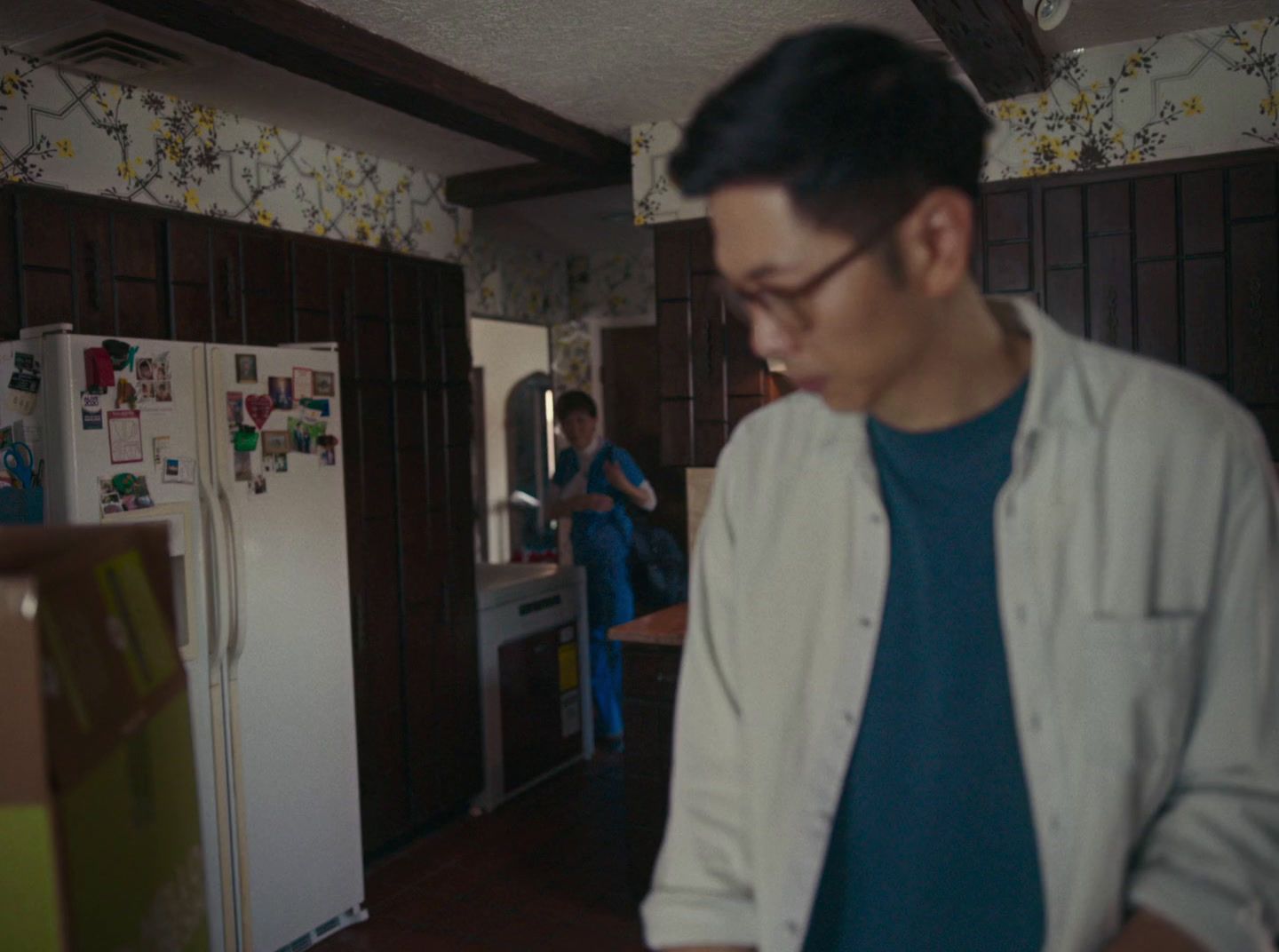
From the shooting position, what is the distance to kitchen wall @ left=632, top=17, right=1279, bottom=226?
296cm

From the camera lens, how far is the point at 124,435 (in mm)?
2600

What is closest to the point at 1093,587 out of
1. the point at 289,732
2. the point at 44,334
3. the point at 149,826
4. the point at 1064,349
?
the point at 1064,349

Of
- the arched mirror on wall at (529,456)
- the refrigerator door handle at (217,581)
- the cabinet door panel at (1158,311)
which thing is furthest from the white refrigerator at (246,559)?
the arched mirror on wall at (529,456)

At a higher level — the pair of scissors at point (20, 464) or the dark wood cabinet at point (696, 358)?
the dark wood cabinet at point (696, 358)

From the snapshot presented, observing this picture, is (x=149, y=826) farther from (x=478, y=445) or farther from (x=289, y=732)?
(x=478, y=445)

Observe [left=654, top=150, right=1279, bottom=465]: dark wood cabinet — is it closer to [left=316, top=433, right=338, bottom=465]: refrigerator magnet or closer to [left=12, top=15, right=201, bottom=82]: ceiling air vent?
[left=316, top=433, right=338, bottom=465]: refrigerator magnet

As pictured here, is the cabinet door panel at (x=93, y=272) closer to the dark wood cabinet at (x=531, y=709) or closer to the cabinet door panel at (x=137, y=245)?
the cabinet door panel at (x=137, y=245)

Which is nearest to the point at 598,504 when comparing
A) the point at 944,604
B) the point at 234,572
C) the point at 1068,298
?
the point at 234,572

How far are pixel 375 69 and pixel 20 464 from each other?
1.32 metres

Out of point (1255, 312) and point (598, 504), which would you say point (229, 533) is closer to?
point (598, 504)

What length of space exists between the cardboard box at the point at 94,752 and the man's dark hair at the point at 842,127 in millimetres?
610

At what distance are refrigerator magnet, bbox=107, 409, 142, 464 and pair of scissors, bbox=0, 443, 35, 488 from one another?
19 cm

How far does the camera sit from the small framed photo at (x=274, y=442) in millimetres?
3010

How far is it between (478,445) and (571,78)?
327 centimetres
